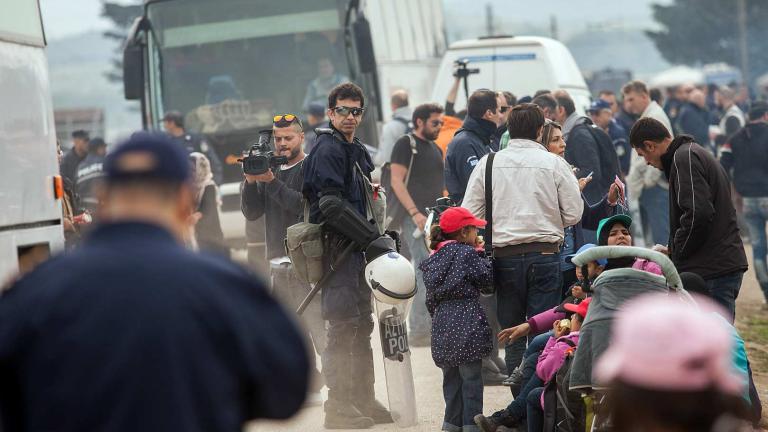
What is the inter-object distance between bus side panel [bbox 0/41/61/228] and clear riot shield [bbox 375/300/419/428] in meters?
2.09

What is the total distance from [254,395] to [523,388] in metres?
4.21

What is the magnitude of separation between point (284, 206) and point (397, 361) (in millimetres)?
1335

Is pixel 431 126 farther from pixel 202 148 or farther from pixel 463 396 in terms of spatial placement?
pixel 202 148

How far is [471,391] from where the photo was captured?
7562 millimetres

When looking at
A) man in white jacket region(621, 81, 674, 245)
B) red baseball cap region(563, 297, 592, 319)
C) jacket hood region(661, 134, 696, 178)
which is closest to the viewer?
red baseball cap region(563, 297, 592, 319)

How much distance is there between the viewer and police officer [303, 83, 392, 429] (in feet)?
26.3

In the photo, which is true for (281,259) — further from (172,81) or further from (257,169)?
(172,81)

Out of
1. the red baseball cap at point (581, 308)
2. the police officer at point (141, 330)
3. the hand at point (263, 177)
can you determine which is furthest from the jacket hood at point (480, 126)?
the police officer at point (141, 330)

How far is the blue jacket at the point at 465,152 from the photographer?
32.2 feet

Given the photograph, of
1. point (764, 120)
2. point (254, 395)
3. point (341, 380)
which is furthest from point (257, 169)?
point (764, 120)

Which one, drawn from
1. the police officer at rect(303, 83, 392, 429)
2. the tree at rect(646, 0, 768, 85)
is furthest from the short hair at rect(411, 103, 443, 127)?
the tree at rect(646, 0, 768, 85)

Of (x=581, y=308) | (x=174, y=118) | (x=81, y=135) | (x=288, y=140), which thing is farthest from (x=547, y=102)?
(x=81, y=135)

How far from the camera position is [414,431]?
8.02m

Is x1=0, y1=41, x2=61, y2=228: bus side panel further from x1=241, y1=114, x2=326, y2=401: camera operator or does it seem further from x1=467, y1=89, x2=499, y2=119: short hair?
x1=467, y1=89, x2=499, y2=119: short hair
